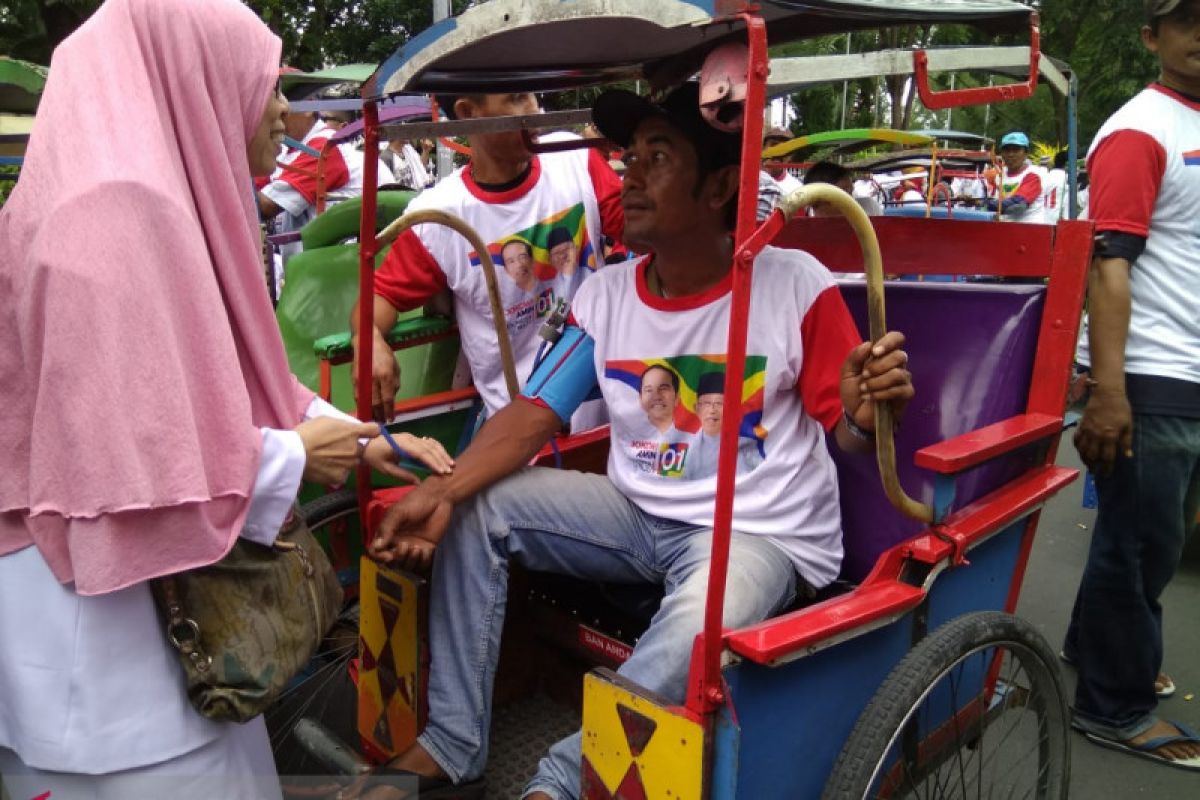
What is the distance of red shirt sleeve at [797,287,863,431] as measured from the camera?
1.97m

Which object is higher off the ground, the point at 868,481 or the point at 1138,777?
the point at 868,481

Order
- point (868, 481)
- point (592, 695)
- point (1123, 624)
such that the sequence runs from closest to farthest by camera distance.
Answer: point (592, 695) < point (868, 481) < point (1123, 624)

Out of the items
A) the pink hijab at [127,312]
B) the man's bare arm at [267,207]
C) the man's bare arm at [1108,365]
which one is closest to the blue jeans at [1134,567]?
the man's bare arm at [1108,365]

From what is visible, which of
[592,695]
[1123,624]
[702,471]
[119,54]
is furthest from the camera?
[1123,624]

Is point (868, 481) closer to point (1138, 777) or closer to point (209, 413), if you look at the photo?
point (1138, 777)

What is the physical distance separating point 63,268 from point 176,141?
0.89 ft

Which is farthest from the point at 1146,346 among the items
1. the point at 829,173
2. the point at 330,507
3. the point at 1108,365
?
the point at 829,173

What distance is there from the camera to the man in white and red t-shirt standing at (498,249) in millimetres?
2852

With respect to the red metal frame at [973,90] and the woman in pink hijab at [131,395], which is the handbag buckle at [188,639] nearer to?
the woman in pink hijab at [131,395]

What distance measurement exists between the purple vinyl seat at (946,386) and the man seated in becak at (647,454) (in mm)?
185

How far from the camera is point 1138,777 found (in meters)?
2.69

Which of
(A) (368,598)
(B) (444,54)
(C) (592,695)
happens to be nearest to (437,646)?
(A) (368,598)

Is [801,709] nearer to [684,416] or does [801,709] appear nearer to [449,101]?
[684,416]

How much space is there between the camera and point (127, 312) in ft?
3.86
